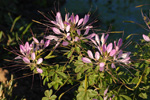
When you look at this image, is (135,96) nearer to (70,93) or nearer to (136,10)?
(70,93)

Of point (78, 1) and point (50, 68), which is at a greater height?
point (78, 1)

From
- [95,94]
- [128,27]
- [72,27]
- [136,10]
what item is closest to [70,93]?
[95,94]

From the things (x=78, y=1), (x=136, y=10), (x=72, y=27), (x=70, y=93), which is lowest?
(x=70, y=93)

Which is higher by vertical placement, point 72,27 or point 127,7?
point 127,7

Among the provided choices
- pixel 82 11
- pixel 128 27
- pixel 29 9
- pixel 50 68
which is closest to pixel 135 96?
pixel 50 68

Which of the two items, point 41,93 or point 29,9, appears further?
point 29,9

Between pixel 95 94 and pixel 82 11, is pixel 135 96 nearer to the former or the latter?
pixel 95 94

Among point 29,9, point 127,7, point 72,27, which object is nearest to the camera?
point 72,27

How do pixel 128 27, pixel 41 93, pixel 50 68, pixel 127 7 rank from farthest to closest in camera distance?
pixel 127 7 < pixel 128 27 < pixel 41 93 < pixel 50 68

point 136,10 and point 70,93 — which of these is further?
point 136,10
